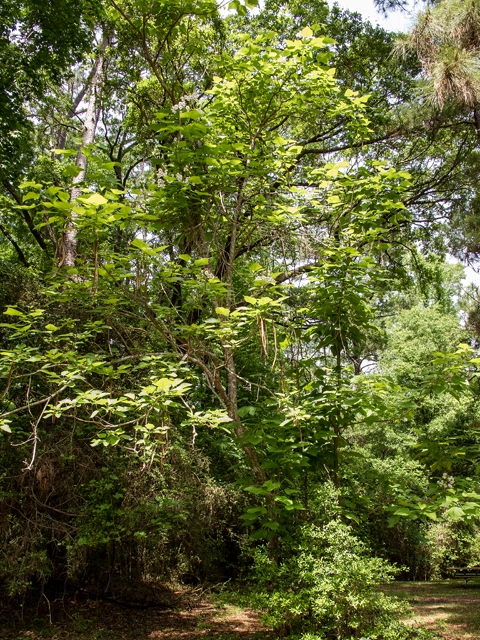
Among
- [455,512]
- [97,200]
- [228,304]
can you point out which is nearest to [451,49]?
[228,304]

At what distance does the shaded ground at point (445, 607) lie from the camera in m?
5.07

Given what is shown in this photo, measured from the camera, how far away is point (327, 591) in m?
3.12

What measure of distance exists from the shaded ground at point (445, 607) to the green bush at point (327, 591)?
46cm

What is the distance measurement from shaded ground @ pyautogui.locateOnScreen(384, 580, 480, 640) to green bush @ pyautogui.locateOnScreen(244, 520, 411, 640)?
18.1 inches

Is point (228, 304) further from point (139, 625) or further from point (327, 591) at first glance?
point (139, 625)

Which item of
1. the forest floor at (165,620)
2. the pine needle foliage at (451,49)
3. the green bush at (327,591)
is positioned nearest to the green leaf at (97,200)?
the green bush at (327,591)

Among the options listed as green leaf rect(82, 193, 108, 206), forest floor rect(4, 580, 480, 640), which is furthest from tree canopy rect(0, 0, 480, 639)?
forest floor rect(4, 580, 480, 640)

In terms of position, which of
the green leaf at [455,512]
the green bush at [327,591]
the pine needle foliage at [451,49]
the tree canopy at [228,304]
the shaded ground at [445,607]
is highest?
the pine needle foliage at [451,49]

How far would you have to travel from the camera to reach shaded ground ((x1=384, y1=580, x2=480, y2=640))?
5070mm

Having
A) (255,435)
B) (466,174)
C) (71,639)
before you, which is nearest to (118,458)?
(71,639)

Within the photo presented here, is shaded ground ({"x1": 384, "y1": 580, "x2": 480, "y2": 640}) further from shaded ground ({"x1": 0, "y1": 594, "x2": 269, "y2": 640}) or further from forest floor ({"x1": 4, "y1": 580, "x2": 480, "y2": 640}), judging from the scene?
shaded ground ({"x1": 0, "y1": 594, "x2": 269, "y2": 640})

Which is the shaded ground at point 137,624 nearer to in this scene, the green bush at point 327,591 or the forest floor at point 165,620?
the forest floor at point 165,620

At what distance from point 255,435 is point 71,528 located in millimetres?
3463

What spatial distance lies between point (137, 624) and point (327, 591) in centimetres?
384
